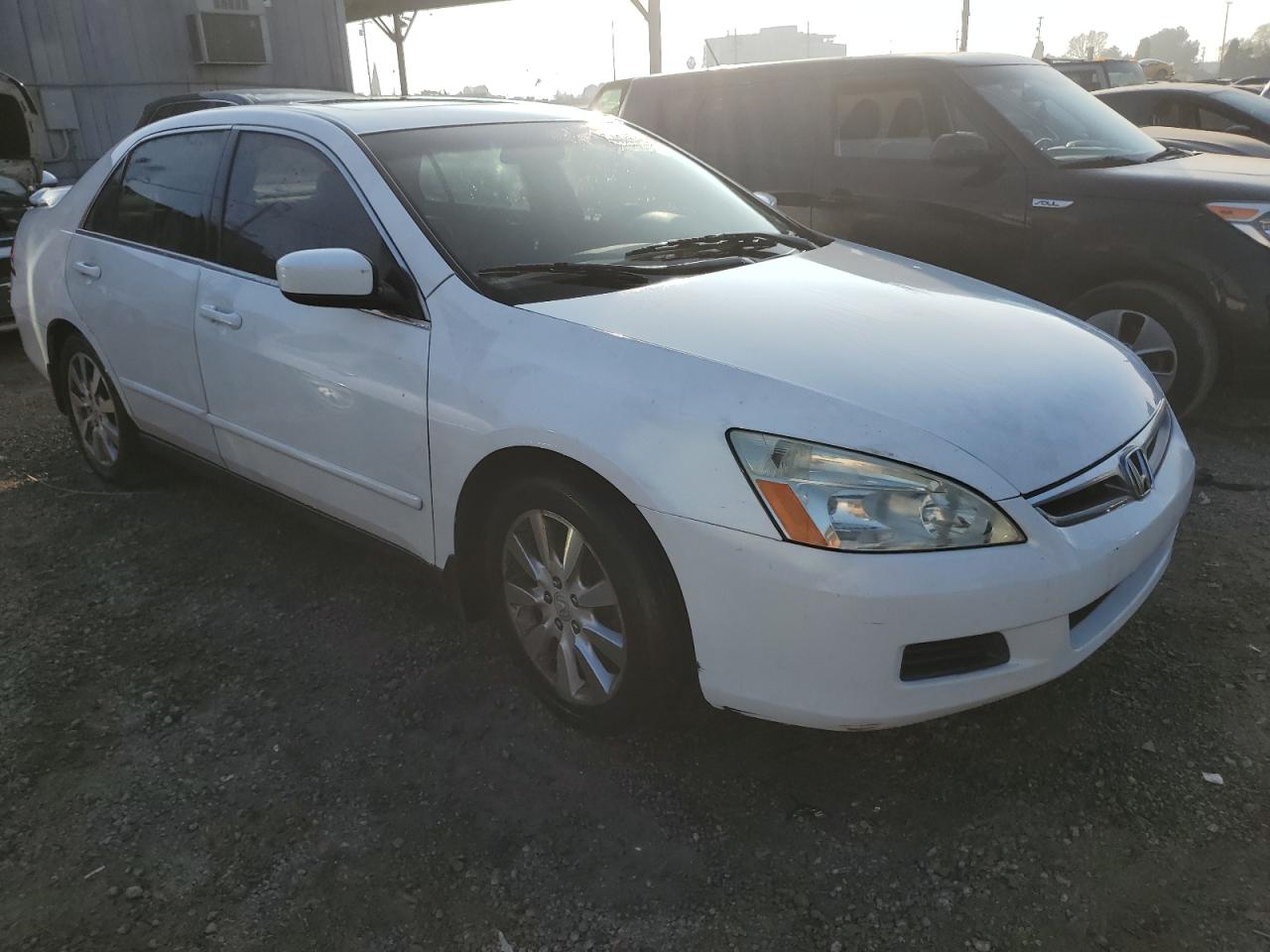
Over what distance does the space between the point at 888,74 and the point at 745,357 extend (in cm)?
408

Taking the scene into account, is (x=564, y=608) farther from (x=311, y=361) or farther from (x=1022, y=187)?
(x=1022, y=187)

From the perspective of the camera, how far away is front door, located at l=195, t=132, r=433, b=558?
2.79 metres

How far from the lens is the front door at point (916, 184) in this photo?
5.27 metres

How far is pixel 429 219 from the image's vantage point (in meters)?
2.88

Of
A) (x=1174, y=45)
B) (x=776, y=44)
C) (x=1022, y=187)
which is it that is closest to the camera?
(x=1022, y=187)

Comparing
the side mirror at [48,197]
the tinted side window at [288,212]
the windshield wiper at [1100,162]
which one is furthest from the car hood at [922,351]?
the side mirror at [48,197]

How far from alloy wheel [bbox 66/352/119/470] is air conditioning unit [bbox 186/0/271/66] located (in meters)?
11.3

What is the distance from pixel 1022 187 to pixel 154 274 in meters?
4.11

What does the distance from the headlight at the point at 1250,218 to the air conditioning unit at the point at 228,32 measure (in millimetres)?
13393

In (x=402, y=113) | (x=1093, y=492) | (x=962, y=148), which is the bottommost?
(x=1093, y=492)

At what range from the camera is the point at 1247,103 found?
8.64 metres

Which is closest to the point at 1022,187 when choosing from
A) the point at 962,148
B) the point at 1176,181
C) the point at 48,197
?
the point at 962,148

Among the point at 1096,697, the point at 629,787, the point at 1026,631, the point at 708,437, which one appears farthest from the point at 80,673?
the point at 1096,697

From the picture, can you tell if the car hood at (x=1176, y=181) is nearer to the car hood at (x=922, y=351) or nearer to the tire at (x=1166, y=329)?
the tire at (x=1166, y=329)
